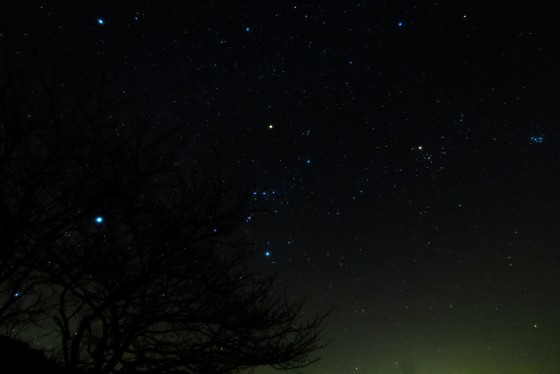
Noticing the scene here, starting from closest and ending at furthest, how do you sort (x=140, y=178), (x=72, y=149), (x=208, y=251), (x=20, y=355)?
(x=20, y=355) < (x=72, y=149) < (x=140, y=178) < (x=208, y=251)

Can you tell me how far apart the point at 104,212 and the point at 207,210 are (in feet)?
4.19

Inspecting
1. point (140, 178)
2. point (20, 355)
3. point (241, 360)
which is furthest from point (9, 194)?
point (241, 360)

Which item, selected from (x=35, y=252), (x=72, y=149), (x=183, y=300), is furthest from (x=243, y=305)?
(x=72, y=149)

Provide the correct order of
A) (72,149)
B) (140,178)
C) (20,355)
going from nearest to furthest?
(20,355), (72,149), (140,178)

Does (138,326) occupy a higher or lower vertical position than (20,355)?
higher

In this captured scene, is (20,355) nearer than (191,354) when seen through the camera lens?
Yes

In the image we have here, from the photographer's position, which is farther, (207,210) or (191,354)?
(207,210)

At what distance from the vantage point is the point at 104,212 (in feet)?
16.2

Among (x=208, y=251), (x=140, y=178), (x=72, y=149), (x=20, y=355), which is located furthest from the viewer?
(x=208, y=251)

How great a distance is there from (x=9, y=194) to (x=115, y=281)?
5.05 ft

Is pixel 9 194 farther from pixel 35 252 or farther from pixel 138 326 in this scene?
pixel 138 326

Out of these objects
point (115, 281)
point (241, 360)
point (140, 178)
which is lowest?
point (241, 360)

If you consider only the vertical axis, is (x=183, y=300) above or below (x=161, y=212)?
below

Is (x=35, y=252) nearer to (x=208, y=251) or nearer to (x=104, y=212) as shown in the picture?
(x=104, y=212)
